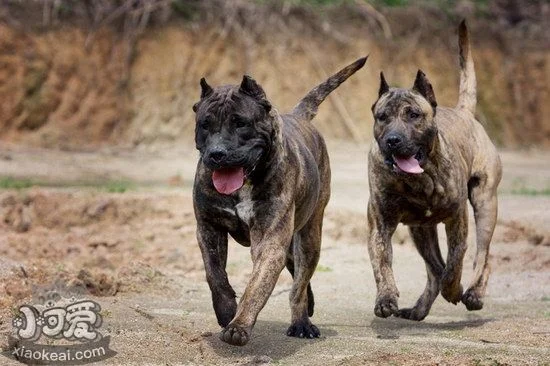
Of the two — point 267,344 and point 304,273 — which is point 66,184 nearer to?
point 304,273

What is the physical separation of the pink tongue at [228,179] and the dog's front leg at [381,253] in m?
1.71

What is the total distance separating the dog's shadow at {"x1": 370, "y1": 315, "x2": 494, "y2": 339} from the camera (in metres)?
8.17

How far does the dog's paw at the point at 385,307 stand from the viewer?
801 cm

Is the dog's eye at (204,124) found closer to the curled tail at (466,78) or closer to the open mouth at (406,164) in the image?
the open mouth at (406,164)

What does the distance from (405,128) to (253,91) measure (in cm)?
150

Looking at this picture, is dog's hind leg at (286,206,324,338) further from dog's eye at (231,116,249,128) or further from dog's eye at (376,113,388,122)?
dog's eye at (231,116,249,128)

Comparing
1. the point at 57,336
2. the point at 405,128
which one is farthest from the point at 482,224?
the point at 57,336

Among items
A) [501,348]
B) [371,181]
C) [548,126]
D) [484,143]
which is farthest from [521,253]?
[548,126]

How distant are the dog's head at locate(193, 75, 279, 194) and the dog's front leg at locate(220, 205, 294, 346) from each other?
1.04 feet

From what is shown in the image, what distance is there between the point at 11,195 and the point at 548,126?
1330cm

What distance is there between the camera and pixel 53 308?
277 inches

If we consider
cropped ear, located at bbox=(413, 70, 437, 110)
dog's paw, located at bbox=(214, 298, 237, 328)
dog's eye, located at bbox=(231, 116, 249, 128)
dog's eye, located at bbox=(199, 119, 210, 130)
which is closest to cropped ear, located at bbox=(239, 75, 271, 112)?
dog's eye, located at bbox=(231, 116, 249, 128)

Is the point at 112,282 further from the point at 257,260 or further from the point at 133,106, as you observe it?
the point at 133,106

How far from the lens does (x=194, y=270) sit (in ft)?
38.5
